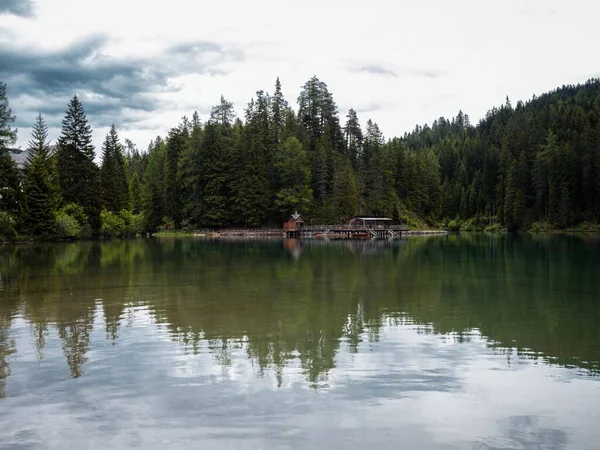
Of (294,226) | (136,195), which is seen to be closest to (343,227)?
(294,226)

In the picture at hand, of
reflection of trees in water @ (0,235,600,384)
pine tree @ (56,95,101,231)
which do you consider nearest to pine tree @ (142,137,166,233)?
pine tree @ (56,95,101,231)

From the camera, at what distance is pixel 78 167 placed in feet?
265

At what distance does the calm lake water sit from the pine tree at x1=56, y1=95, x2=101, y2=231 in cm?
6135

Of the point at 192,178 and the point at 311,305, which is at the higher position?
the point at 192,178

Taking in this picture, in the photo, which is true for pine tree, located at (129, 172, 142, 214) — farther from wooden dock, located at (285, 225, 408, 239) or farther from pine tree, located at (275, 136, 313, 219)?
wooden dock, located at (285, 225, 408, 239)

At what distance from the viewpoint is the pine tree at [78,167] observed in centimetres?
7969

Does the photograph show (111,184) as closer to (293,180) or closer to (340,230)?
(293,180)

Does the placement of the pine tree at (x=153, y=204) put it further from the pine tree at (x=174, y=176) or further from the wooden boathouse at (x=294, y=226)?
the wooden boathouse at (x=294, y=226)

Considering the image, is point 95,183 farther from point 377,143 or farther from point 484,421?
point 484,421

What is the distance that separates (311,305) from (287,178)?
275 feet

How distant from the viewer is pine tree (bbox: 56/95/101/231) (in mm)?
79688

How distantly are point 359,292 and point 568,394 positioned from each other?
1298 cm

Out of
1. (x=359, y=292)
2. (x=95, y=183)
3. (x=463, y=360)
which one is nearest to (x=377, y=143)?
(x=95, y=183)

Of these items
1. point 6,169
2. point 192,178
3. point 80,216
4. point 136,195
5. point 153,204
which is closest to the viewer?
point 6,169
